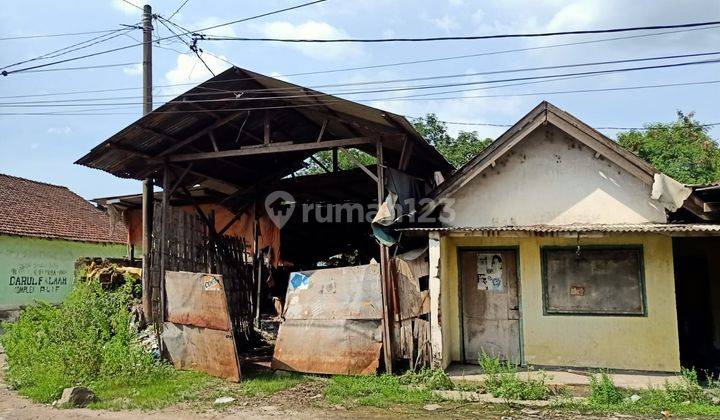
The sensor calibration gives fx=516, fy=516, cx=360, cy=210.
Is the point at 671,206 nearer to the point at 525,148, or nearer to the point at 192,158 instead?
the point at 525,148

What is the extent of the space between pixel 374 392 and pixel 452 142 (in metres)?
23.3

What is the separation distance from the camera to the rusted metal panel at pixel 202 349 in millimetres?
8023

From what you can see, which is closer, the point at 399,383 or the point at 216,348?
the point at 399,383

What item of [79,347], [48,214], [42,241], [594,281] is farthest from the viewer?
[48,214]

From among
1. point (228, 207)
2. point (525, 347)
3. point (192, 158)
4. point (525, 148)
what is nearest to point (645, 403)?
point (525, 347)

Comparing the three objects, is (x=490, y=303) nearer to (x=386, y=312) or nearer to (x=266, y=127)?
(x=386, y=312)

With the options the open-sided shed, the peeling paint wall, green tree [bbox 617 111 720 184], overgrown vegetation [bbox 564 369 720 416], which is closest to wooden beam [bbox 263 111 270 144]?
the open-sided shed

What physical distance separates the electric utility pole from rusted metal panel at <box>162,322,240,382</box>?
35.2 inches

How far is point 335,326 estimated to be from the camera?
8.28 meters

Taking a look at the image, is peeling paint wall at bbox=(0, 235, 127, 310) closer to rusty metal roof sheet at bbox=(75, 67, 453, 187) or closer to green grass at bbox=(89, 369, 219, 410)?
rusty metal roof sheet at bbox=(75, 67, 453, 187)

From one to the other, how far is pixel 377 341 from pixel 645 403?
3.71m

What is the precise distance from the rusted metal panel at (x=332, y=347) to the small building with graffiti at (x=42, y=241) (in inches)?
318

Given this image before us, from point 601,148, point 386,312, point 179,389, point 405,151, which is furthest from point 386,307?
point 601,148

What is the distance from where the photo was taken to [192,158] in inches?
388
